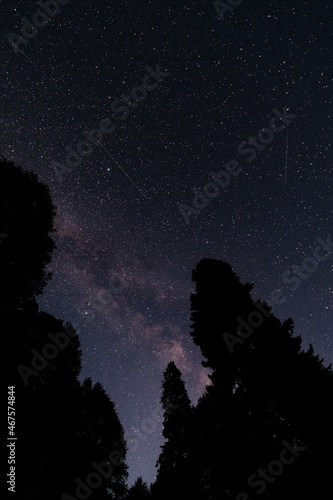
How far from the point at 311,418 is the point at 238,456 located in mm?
3766

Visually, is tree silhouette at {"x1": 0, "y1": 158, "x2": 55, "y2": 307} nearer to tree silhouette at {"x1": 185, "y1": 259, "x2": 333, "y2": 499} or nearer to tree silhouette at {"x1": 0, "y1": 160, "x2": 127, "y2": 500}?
tree silhouette at {"x1": 0, "y1": 160, "x2": 127, "y2": 500}

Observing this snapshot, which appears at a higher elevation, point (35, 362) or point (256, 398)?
point (35, 362)

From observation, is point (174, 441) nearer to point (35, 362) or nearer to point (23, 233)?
point (35, 362)

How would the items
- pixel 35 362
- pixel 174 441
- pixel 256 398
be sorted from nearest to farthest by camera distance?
1. pixel 35 362
2. pixel 256 398
3. pixel 174 441

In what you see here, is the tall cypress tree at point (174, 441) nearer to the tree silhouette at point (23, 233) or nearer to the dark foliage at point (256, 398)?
the dark foliage at point (256, 398)

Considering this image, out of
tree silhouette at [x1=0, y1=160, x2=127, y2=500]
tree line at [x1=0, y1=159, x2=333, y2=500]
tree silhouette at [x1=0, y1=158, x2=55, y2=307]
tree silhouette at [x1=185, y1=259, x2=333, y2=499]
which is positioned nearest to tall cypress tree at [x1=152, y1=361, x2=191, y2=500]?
tree line at [x1=0, y1=159, x2=333, y2=500]

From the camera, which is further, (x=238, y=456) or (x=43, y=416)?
(x=238, y=456)

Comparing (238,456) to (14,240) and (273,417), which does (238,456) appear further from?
(14,240)

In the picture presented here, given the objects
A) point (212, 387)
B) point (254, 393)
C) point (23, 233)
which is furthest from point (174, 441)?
point (23, 233)

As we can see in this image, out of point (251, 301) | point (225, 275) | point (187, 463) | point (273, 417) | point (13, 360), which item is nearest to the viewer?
point (13, 360)

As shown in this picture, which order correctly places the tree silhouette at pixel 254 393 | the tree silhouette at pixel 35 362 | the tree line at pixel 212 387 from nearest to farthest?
the tree silhouette at pixel 35 362 < the tree line at pixel 212 387 < the tree silhouette at pixel 254 393

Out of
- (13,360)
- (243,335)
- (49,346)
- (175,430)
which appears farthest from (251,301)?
(175,430)

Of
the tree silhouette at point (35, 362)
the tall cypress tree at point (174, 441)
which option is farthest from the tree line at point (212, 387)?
the tall cypress tree at point (174, 441)

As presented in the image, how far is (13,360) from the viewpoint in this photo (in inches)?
333
